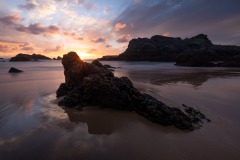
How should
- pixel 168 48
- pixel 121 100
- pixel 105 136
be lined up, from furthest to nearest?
pixel 168 48 → pixel 121 100 → pixel 105 136

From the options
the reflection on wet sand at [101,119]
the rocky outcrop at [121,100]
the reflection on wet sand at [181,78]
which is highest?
the rocky outcrop at [121,100]

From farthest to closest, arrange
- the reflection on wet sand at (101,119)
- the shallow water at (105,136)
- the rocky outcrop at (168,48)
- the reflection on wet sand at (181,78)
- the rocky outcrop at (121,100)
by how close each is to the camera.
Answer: the rocky outcrop at (168,48), the reflection on wet sand at (181,78), the rocky outcrop at (121,100), the reflection on wet sand at (101,119), the shallow water at (105,136)

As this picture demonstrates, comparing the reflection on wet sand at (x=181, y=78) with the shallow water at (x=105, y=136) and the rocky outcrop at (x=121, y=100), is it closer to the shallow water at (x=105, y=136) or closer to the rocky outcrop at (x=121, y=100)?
the rocky outcrop at (x=121, y=100)

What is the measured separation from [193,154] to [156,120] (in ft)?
6.61

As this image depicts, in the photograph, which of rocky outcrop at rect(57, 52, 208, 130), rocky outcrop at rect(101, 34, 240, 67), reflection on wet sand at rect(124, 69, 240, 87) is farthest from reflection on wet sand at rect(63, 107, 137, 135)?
rocky outcrop at rect(101, 34, 240, 67)

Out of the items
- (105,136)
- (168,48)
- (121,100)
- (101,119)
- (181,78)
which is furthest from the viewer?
(168,48)

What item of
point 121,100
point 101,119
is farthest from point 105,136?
point 121,100

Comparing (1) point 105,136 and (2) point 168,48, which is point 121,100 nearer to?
(1) point 105,136

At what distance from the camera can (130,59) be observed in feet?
293

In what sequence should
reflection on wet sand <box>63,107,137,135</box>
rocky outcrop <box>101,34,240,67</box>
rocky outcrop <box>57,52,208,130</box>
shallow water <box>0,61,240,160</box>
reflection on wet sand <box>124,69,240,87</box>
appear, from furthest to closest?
rocky outcrop <box>101,34,240,67</box> < reflection on wet sand <box>124,69,240,87</box> < rocky outcrop <box>57,52,208,130</box> < reflection on wet sand <box>63,107,137,135</box> < shallow water <box>0,61,240,160</box>

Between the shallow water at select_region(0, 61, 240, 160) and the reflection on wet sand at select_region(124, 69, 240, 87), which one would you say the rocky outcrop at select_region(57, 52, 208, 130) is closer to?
the shallow water at select_region(0, 61, 240, 160)

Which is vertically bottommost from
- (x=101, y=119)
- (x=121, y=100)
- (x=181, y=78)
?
(x=181, y=78)

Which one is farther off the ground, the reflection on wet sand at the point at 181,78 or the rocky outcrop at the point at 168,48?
the rocky outcrop at the point at 168,48

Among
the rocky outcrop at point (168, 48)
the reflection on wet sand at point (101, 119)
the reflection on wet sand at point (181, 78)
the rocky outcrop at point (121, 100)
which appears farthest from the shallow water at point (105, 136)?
the rocky outcrop at point (168, 48)
